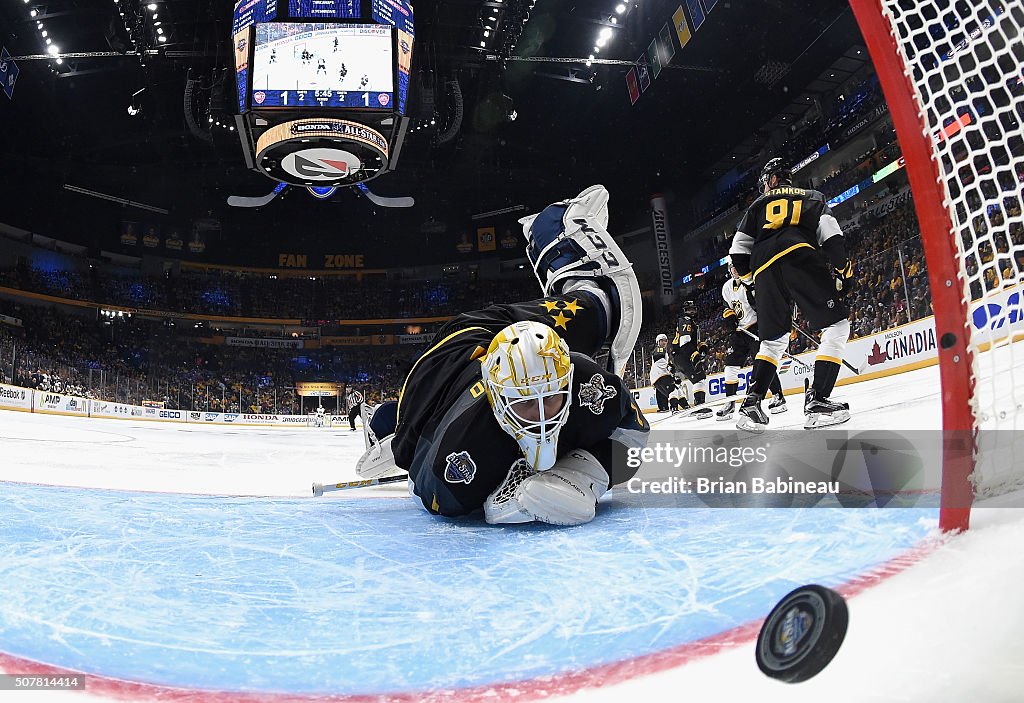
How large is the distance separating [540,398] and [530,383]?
48mm

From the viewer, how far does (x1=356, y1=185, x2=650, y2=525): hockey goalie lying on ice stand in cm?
167

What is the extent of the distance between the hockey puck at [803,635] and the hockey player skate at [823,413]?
2.84 metres

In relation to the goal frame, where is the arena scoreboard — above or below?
above

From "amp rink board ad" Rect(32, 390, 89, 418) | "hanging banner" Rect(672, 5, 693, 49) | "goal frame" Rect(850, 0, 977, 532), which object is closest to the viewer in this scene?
"goal frame" Rect(850, 0, 977, 532)

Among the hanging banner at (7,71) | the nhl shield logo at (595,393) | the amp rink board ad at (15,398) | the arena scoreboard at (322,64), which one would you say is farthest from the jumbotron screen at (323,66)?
the hanging banner at (7,71)

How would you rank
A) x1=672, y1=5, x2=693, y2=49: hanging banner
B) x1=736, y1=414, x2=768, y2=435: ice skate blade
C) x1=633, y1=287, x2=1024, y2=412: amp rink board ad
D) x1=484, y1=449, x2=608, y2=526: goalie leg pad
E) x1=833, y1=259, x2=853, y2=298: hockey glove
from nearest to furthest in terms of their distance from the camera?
x1=484, y1=449, x2=608, y2=526: goalie leg pad, x1=736, y1=414, x2=768, y2=435: ice skate blade, x1=833, y1=259, x2=853, y2=298: hockey glove, x1=633, y1=287, x2=1024, y2=412: amp rink board ad, x1=672, y1=5, x2=693, y2=49: hanging banner

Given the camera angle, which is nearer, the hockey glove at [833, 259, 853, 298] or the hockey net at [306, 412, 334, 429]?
the hockey glove at [833, 259, 853, 298]

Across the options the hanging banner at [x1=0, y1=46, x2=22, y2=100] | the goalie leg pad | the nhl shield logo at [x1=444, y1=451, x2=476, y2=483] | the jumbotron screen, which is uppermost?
the hanging banner at [x1=0, y1=46, x2=22, y2=100]

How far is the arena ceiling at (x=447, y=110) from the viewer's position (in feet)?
42.6

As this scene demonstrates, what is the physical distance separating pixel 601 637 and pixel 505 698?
8.1 inches

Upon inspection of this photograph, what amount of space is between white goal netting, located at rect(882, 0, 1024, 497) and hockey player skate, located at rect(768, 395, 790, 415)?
3.75 metres

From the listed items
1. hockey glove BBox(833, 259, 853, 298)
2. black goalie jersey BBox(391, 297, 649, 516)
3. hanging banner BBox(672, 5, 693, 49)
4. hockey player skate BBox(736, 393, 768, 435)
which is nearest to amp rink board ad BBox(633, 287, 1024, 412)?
hockey player skate BBox(736, 393, 768, 435)

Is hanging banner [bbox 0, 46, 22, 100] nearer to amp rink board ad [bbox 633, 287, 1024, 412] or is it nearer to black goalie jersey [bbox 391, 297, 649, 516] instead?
amp rink board ad [bbox 633, 287, 1024, 412]

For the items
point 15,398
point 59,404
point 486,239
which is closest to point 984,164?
point 15,398
